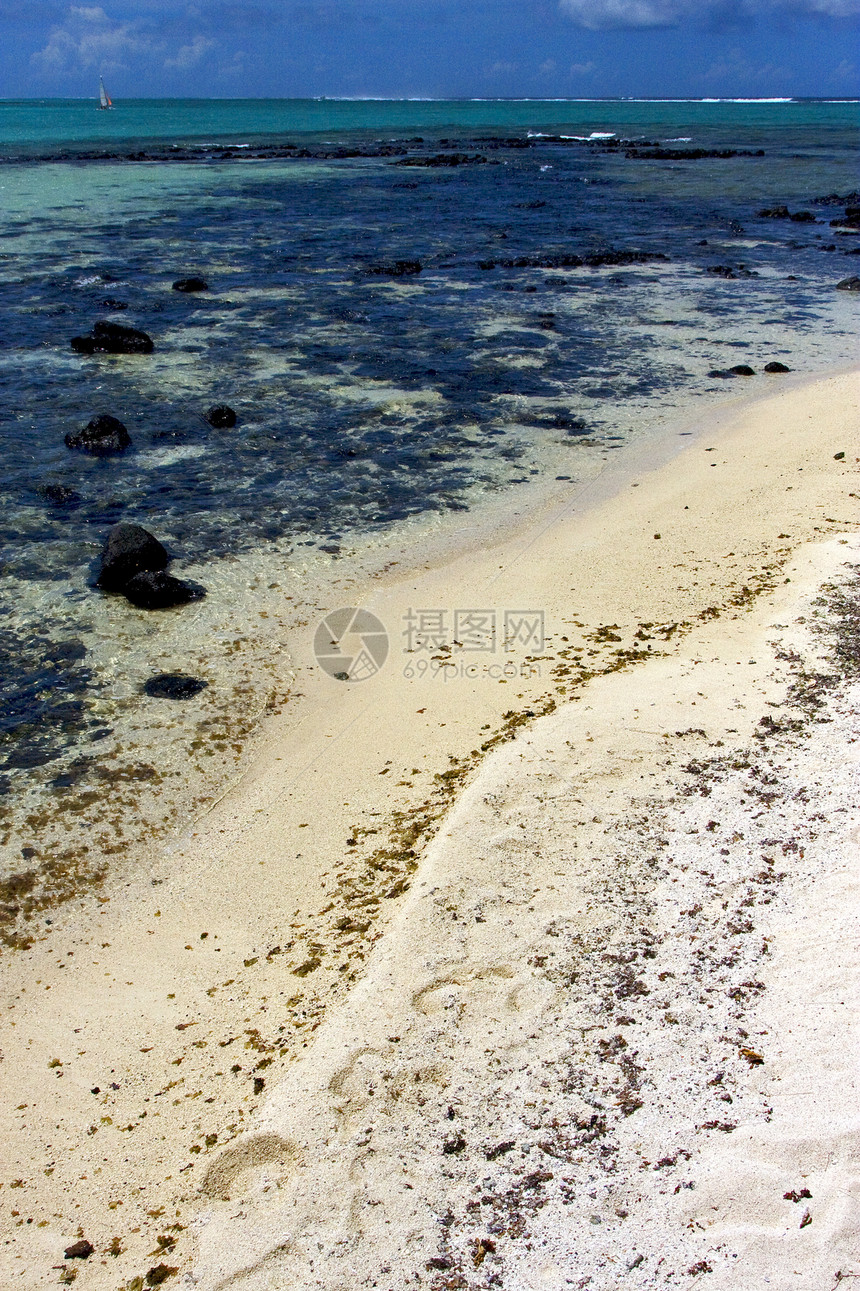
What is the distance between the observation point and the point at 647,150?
58.6 metres

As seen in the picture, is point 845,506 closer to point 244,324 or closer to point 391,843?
point 391,843

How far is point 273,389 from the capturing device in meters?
14.4

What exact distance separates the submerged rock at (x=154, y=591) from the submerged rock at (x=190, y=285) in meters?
14.4

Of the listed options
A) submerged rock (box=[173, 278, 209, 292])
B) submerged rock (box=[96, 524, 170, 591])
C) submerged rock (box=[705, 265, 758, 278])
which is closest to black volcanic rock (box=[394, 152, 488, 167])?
submerged rock (box=[705, 265, 758, 278])

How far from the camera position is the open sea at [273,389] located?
7.07 meters

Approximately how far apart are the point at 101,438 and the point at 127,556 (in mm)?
4036

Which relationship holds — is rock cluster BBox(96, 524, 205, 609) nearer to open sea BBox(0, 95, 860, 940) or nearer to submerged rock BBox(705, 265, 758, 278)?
open sea BBox(0, 95, 860, 940)

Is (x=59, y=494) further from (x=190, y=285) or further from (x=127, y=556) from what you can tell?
(x=190, y=285)

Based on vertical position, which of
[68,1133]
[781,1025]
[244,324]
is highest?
[244,324]

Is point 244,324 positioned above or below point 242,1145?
above

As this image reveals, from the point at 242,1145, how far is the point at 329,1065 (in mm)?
459

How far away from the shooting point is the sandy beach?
3.27 meters

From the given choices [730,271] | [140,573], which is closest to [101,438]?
[140,573]

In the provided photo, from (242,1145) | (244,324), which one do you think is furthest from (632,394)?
(242,1145)
